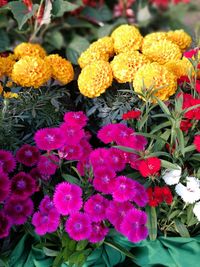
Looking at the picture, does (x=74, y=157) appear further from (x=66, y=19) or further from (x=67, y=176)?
(x=66, y=19)

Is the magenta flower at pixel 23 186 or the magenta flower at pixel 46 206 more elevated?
the magenta flower at pixel 23 186

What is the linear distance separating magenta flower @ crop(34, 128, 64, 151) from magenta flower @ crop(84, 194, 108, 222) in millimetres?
234

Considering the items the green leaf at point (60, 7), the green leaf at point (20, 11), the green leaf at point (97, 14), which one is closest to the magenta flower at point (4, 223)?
the green leaf at point (20, 11)

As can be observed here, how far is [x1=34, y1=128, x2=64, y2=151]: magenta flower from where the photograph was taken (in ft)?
5.32

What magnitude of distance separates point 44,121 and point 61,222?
525 mm

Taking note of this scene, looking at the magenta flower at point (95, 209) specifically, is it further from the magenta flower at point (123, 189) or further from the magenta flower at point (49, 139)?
the magenta flower at point (49, 139)

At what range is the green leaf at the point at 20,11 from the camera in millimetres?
2703

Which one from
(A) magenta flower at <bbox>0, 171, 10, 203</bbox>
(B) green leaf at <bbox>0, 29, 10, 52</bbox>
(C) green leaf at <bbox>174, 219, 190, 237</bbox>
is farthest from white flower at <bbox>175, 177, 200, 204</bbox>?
(B) green leaf at <bbox>0, 29, 10, 52</bbox>

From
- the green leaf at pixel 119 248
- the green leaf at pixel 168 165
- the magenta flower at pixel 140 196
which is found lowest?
the green leaf at pixel 119 248

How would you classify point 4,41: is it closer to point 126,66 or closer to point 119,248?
point 126,66

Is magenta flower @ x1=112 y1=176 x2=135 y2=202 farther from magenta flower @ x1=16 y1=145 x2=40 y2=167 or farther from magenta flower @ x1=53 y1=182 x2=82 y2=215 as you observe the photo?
magenta flower @ x1=16 y1=145 x2=40 y2=167

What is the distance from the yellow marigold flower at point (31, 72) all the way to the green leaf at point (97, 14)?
1561 millimetres

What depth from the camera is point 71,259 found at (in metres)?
1.54

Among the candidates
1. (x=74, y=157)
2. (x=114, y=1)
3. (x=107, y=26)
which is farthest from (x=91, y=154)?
(x=114, y=1)
